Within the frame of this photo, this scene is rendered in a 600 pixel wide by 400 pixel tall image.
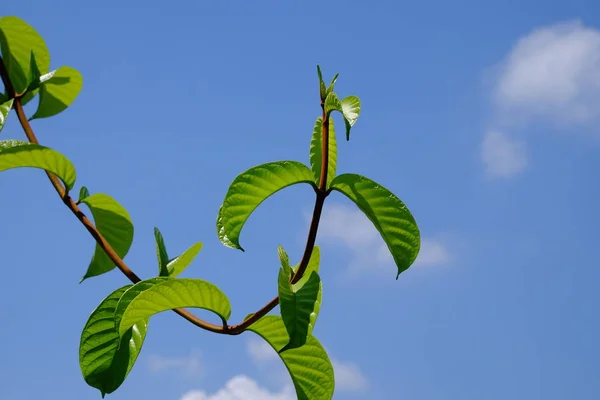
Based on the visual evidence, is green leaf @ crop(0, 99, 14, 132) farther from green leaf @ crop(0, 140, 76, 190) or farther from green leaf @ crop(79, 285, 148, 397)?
green leaf @ crop(79, 285, 148, 397)

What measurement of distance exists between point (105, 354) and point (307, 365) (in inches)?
15.6

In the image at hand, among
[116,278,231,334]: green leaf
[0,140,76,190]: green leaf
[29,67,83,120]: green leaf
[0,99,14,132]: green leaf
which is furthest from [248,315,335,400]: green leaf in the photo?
[29,67,83,120]: green leaf

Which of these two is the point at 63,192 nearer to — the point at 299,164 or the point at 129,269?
the point at 129,269

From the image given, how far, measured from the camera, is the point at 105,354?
143 centimetres

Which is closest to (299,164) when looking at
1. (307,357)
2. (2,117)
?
(307,357)

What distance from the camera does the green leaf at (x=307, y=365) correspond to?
136cm

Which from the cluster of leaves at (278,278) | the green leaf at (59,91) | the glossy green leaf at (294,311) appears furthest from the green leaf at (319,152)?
the green leaf at (59,91)

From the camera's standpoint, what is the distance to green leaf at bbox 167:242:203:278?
1571 mm

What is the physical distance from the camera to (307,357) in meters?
1.39

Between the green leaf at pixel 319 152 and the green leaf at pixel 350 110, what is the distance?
84 mm

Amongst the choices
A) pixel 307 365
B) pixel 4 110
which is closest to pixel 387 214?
pixel 307 365

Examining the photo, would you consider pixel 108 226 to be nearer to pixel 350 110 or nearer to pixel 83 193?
pixel 83 193

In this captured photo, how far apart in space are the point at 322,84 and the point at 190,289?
0.43m

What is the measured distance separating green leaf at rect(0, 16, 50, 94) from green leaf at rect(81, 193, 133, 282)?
533mm
